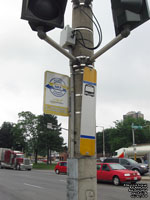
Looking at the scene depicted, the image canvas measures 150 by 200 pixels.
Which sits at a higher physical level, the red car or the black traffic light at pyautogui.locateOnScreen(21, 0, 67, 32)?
the black traffic light at pyautogui.locateOnScreen(21, 0, 67, 32)

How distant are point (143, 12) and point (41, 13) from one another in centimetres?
118

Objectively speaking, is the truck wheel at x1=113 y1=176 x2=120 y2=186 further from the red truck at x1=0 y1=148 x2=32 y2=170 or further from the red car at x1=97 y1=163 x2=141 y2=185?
the red truck at x1=0 y1=148 x2=32 y2=170

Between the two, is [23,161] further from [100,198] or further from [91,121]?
[91,121]

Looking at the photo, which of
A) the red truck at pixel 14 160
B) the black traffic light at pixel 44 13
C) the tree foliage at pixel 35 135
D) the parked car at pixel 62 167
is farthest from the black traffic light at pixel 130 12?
the tree foliage at pixel 35 135

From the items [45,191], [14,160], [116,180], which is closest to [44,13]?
[45,191]

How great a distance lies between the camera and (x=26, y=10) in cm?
259

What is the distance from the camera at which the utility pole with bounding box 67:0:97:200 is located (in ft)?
9.39

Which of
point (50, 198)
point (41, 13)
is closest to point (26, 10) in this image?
point (41, 13)

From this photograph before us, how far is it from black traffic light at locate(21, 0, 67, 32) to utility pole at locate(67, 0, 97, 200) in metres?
0.68

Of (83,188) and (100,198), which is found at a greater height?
(83,188)

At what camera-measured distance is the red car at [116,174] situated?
591 inches

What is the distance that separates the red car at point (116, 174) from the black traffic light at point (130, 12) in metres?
13.7

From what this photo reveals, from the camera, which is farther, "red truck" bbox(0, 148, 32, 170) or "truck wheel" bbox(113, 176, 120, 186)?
"red truck" bbox(0, 148, 32, 170)

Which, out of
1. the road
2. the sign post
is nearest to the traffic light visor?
the sign post
